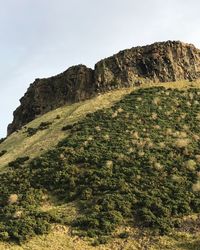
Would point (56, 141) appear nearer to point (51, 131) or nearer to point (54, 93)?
point (51, 131)

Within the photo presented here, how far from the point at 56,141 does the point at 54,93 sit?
25740 millimetres

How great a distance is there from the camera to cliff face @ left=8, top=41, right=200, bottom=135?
85.6 m

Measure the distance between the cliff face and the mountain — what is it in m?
0.23

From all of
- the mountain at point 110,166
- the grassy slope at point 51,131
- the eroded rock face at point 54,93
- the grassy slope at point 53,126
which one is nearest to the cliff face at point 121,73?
the eroded rock face at point 54,93

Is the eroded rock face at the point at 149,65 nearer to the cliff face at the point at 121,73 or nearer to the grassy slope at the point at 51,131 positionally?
the cliff face at the point at 121,73

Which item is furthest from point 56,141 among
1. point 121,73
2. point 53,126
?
point 121,73

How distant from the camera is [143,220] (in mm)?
46844

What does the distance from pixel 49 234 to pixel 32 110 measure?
1993 inches

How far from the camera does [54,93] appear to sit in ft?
299

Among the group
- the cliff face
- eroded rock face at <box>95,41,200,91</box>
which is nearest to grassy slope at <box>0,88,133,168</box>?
the cliff face

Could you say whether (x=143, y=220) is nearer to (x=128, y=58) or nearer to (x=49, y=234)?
(x=49, y=234)

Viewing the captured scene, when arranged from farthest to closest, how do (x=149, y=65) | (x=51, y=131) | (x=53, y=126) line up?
(x=149, y=65)
(x=53, y=126)
(x=51, y=131)

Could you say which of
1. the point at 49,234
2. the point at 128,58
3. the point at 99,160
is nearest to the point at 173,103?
the point at 128,58

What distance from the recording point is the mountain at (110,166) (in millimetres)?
44344
